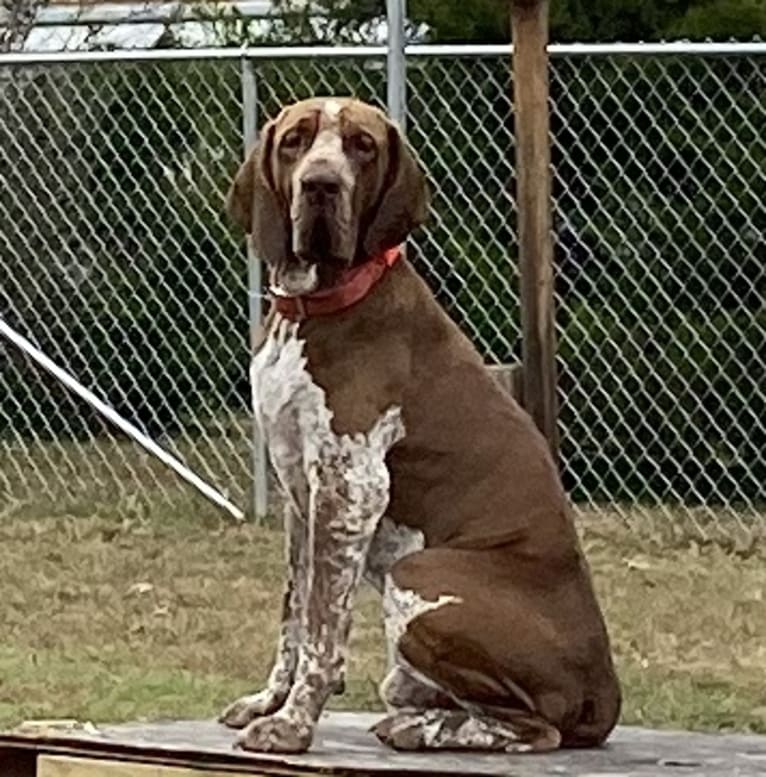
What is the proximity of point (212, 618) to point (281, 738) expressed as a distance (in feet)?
12.7

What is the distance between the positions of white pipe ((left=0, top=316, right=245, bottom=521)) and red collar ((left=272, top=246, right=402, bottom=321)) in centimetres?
574

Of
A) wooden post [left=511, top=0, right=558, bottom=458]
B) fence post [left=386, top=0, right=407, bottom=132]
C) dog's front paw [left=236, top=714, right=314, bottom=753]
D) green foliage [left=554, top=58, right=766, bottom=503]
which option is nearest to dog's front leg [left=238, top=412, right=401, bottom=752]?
dog's front paw [left=236, top=714, right=314, bottom=753]

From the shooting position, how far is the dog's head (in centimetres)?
471

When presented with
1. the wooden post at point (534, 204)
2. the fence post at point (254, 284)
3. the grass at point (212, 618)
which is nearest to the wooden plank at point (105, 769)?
the wooden post at point (534, 204)

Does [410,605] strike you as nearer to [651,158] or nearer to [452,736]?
[452,736]

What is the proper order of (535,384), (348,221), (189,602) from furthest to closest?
(189,602) → (535,384) → (348,221)

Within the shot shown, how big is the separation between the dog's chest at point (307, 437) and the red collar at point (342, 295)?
36 millimetres

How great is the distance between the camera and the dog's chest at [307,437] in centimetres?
479

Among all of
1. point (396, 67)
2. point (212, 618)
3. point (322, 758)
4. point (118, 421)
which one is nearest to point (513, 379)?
point (322, 758)

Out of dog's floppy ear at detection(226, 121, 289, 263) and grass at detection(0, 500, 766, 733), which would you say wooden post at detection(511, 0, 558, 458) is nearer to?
dog's floppy ear at detection(226, 121, 289, 263)

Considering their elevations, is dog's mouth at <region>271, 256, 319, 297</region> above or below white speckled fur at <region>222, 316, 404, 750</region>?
above

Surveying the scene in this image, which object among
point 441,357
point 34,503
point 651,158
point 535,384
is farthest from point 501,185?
point 441,357

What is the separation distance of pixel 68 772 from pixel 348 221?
1222 millimetres

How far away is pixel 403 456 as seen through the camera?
4.87m
